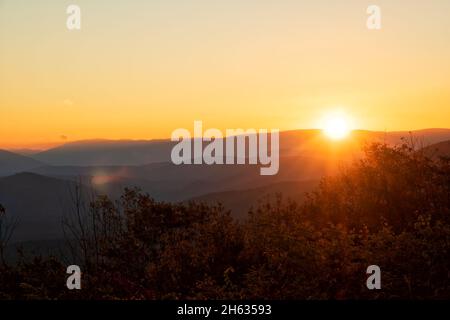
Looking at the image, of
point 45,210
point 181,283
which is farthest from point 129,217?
point 45,210

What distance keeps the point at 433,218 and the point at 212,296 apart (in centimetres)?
586

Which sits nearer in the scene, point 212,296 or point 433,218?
point 212,296

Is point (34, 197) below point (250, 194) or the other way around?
the other way around

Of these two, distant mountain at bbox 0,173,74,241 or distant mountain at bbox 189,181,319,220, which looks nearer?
distant mountain at bbox 189,181,319,220

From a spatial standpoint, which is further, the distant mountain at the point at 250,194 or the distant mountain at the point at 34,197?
the distant mountain at the point at 34,197

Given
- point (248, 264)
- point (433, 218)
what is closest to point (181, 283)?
point (248, 264)

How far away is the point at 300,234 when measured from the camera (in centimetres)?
1052

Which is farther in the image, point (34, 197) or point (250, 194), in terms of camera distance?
point (34, 197)

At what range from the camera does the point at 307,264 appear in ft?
30.8

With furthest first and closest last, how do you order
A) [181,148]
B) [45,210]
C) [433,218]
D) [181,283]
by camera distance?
[45,210]
[181,148]
[433,218]
[181,283]
